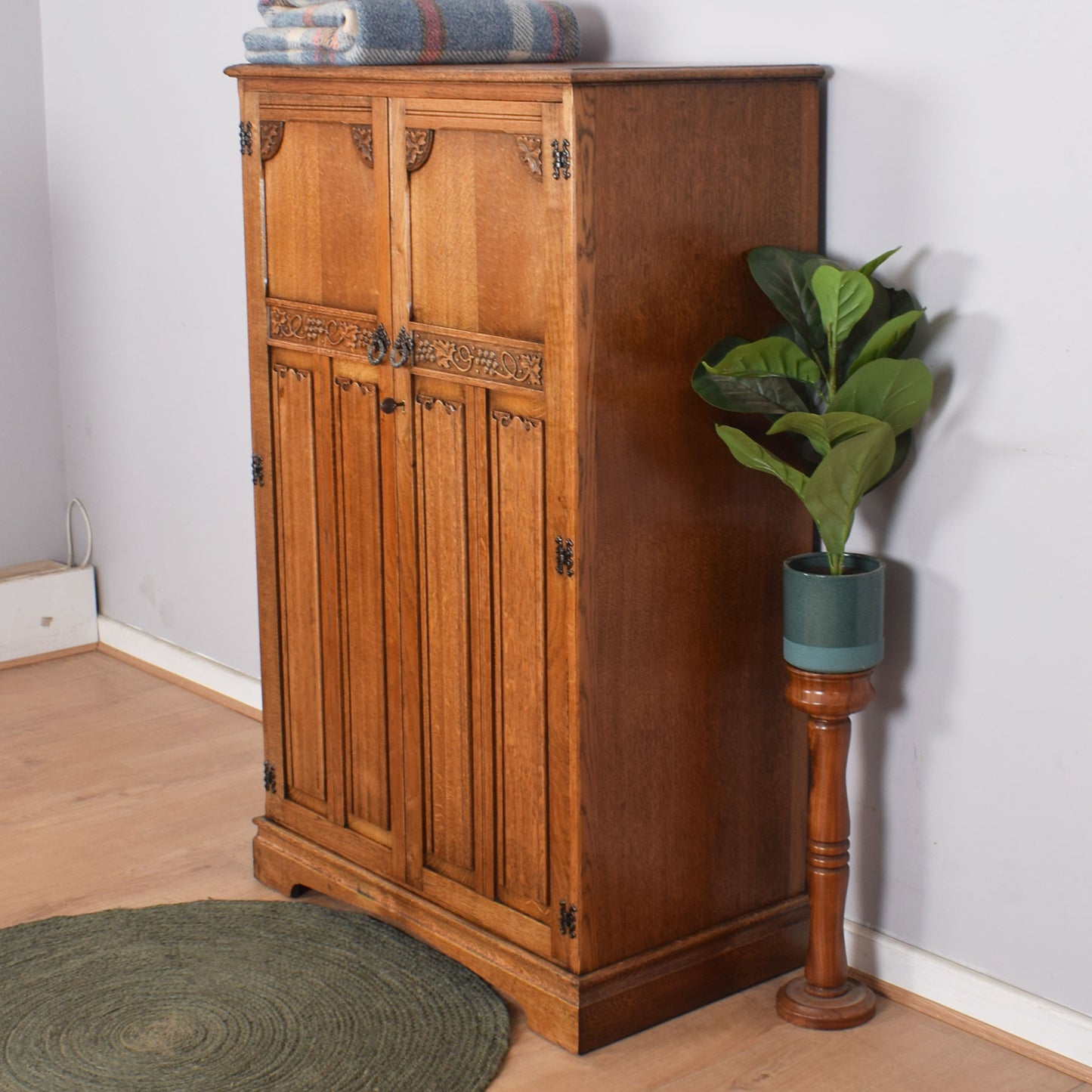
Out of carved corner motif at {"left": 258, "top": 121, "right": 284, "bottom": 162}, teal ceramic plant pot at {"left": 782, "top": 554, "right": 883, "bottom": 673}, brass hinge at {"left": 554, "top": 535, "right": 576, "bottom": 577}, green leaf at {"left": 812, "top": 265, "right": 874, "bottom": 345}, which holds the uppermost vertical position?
carved corner motif at {"left": 258, "top": 121, "right": 284, "bottom": 162}

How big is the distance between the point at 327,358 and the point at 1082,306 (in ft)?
3.95

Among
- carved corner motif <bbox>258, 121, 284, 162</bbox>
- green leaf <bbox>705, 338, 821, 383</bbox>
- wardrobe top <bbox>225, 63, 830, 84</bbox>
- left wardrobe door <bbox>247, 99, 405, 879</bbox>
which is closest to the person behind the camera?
wardrobe top <bbox>225, 63, 830, 84</bbox>

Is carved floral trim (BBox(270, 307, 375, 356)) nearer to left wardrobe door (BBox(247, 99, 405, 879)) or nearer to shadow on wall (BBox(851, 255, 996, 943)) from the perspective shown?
left wardrobe door (BBox(247, 99, 405, 879))

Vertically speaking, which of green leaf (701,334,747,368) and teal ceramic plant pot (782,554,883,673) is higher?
green leaf (701,334,747,368)

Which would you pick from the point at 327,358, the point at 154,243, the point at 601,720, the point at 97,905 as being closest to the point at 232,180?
the point at 154,243

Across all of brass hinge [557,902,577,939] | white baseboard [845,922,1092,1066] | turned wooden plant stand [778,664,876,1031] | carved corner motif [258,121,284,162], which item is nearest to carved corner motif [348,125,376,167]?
carved corner motif [258,121,284,162]

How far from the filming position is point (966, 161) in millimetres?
2152

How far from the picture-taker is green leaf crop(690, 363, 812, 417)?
2.13 meters

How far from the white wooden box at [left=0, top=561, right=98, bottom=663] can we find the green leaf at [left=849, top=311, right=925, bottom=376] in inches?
108

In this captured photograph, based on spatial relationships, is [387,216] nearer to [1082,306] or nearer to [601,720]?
[601,720]

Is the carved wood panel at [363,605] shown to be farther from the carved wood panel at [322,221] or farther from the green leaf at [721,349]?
the green leaf at [721,349]

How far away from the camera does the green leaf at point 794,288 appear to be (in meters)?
2.17

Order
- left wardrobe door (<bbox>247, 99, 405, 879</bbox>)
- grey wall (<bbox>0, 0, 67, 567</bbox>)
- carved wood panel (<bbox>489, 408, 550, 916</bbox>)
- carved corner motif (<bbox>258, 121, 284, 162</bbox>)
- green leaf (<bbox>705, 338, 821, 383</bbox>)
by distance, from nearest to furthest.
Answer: green leaf (<bbox>705, 338, 821, 383</bbox>)
carved wood panel (<bbox>489, 408, 550, 916</bbox>)
left wardrobe door (<bbox>247, 99, 405, 879</bbox>)
carved corner motif (<bbox>258, 121, 284, 162</bbox>)
grey wall (<bbox>0, 0, 67, 567</bbox>)

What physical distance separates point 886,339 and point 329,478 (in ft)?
3.26
